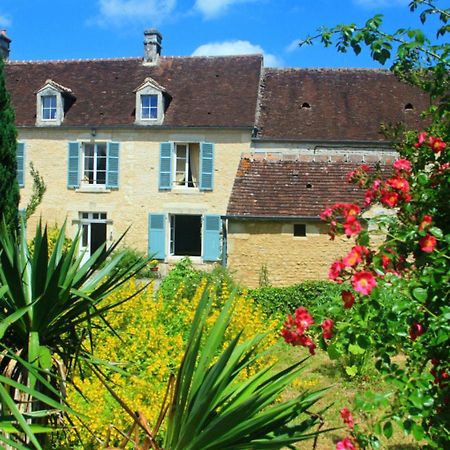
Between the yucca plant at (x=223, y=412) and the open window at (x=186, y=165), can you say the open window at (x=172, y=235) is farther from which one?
the yucca plant at (x=223, y=412)

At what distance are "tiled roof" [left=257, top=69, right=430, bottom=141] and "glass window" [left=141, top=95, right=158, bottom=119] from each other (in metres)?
3.37

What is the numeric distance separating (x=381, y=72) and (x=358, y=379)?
15.4 metres

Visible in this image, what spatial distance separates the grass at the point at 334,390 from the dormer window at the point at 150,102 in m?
11.7

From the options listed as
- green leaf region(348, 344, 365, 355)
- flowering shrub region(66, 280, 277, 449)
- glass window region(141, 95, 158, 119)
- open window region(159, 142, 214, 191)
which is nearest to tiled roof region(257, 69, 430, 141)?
open window region(159, 142, 214, 191)

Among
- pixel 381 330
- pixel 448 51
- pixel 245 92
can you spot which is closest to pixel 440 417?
pixel 381 330

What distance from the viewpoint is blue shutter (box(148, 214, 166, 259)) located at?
18891 millimetres

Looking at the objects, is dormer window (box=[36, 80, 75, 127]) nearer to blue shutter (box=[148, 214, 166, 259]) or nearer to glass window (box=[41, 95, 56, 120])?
glass window (box=[41, 95, 56, 120])

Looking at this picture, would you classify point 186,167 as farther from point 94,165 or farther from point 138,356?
point 138,356

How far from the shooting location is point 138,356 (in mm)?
6035

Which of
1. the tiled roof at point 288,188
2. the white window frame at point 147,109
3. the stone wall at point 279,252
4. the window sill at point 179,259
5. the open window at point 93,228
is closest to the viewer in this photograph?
the stone wall at point 279,252

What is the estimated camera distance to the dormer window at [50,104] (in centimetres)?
1986

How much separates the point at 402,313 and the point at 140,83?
19.4m

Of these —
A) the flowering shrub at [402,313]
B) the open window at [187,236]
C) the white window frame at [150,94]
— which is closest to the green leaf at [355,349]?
the flowering shrub at [402,313]

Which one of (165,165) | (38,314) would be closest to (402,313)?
(38,314)
